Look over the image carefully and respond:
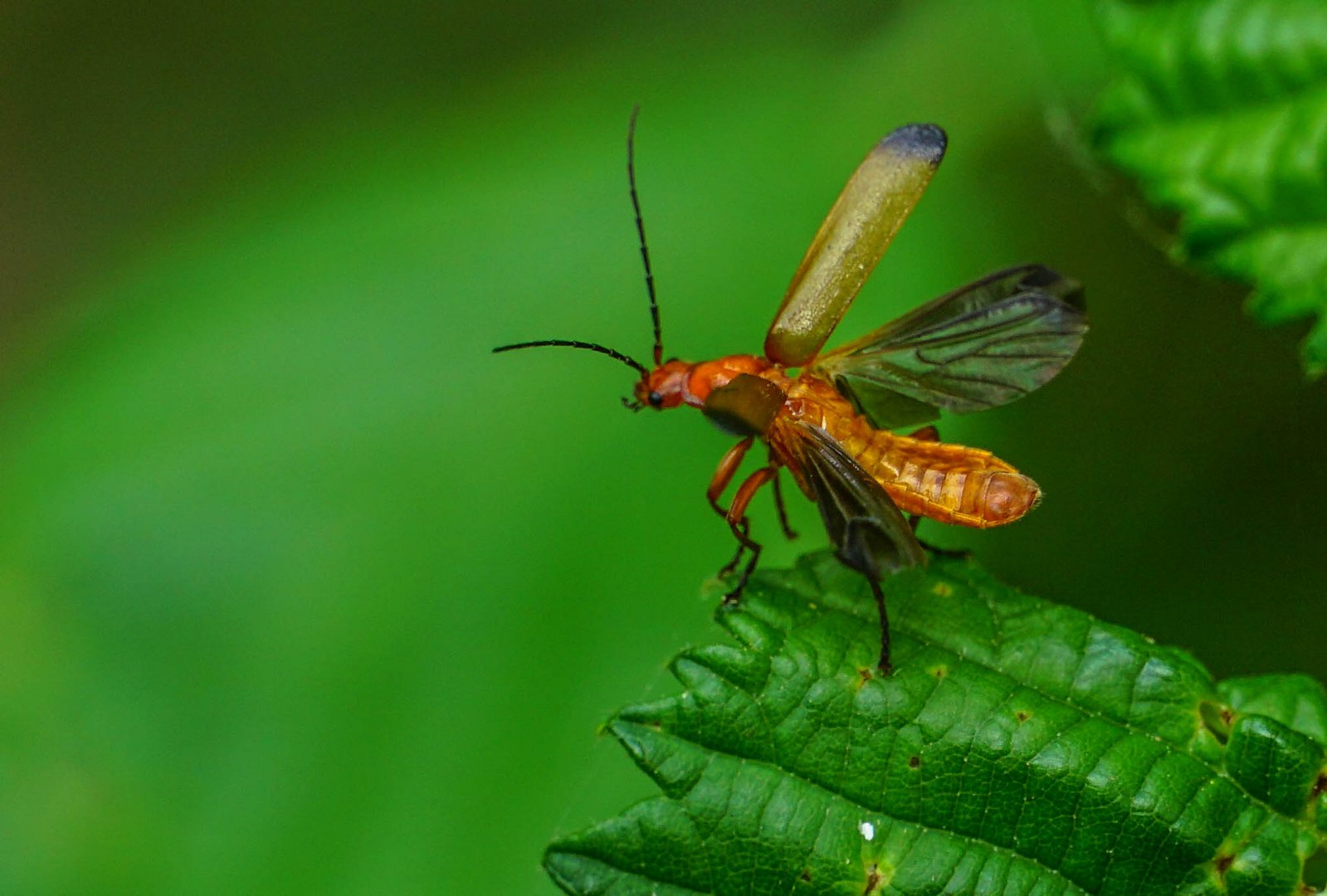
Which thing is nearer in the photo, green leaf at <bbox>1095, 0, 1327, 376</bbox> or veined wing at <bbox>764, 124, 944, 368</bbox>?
veined wing at <bbox>764, 124, 944, 368</bbox>

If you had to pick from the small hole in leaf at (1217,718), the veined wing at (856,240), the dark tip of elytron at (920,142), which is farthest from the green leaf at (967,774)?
the dark tip of elytron at (920,142)

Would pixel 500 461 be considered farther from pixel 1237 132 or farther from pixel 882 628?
pixel 1237 132

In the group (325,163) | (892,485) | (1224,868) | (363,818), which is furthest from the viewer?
(325,163)

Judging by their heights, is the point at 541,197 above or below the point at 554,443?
→ above

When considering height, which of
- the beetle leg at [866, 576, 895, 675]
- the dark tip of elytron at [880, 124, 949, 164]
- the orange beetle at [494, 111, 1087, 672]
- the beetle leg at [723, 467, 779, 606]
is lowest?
the beetle leg at [866, 576, 895, 675]

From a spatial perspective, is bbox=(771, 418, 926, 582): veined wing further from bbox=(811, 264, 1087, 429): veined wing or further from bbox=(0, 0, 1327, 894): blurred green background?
bbox=(0, 0, 1327, 894): blurred green background

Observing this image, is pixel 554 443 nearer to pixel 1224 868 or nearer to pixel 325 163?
pixel 325 163

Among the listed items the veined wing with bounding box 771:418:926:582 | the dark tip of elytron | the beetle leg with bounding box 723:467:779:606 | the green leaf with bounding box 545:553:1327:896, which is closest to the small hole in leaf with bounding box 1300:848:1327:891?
the green leaf with bounding box 545:553:1327:896

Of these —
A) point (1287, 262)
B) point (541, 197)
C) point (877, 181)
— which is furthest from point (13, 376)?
point (1287, 262)
